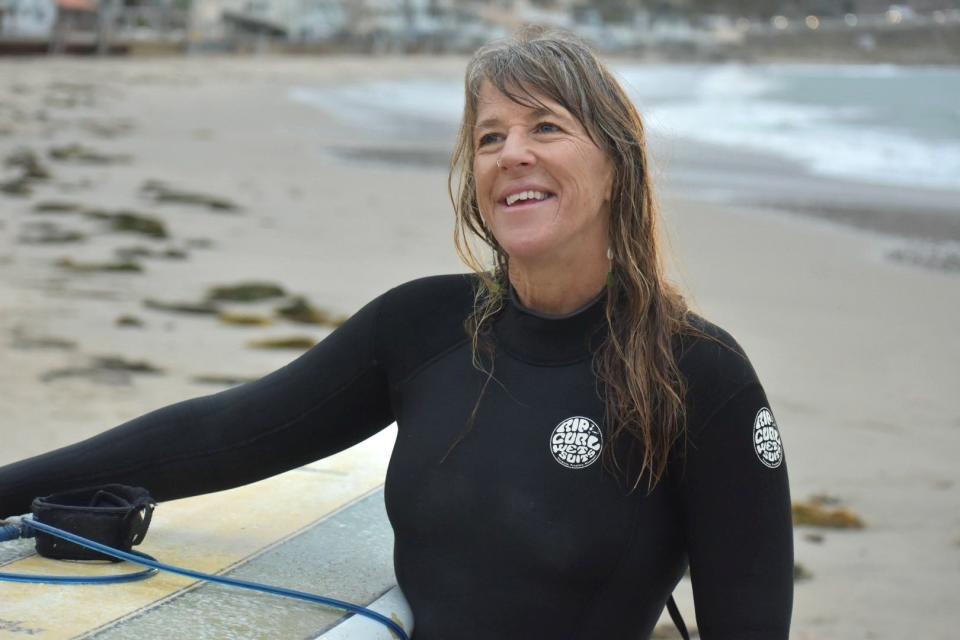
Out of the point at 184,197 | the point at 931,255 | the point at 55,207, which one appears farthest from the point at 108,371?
the point at 931,255

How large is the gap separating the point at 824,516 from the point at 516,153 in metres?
2.33

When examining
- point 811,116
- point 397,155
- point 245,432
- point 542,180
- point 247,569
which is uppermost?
point 542,180

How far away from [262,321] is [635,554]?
3994 mm

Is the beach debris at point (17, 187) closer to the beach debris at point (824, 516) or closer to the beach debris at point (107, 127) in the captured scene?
the beach debris at point (107, 127)

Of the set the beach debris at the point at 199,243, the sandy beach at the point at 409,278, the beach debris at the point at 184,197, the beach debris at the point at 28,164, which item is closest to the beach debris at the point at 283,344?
the sandy beach at the point at 409,278

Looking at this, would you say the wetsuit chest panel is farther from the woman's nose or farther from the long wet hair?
the woman's nose

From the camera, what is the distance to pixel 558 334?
173cm

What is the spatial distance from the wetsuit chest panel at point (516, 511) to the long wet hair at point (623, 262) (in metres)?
0.03

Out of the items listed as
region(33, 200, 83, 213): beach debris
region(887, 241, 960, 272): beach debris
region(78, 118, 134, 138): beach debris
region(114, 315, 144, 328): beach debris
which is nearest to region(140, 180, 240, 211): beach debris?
region(33, 200, 83, 213): beach debris

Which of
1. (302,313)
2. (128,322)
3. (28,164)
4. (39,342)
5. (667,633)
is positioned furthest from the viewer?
(28,164)

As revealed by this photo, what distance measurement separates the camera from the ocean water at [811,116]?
15477mm

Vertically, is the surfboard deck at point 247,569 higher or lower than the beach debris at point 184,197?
higher

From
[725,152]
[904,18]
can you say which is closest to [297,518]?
[725,152]

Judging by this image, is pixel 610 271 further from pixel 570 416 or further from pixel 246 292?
pixel 246 292
